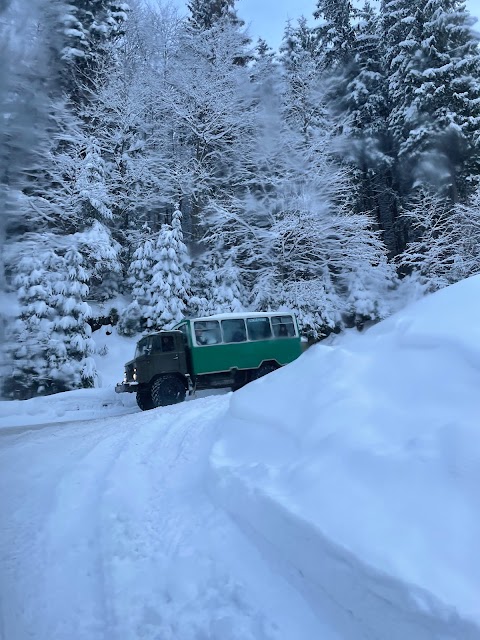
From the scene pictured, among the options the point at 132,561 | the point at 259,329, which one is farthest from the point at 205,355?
the point at 132,561

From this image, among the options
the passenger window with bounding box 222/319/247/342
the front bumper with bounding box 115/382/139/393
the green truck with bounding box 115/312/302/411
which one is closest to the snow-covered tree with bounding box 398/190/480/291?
the green truck with bounding box 115/312/302/411

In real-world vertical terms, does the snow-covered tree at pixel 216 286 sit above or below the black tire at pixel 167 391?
above

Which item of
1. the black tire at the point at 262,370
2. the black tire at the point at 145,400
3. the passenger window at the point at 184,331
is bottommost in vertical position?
the black tire at the point at 145,400

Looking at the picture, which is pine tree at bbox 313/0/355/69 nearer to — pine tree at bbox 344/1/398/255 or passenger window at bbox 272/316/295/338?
pine tree at bbox 344/1/398/255

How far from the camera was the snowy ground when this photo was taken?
2365mm

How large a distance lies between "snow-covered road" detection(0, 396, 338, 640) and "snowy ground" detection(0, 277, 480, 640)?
1 centimetres

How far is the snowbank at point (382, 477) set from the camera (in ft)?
7.32

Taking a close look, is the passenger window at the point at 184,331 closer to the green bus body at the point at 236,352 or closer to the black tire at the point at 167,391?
the green bus body at the point at 236,352

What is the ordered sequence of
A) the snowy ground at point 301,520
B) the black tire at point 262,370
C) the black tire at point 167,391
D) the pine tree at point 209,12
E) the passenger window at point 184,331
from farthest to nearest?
the pine tree at point 209,12 → the black tire at point 262,370 → the passenger window at point 184,331 → the black tire at point 167,391 → the snowy ground at point 301,520

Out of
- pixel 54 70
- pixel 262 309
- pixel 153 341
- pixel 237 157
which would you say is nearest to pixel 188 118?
pixel 237 157

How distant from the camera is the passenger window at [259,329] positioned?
45.0 ft

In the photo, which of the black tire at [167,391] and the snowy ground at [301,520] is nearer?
the snowy ground at [301,520]

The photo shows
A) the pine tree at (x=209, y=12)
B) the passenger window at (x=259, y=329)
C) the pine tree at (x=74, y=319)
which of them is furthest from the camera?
the pine tree at (x=209, y=12)

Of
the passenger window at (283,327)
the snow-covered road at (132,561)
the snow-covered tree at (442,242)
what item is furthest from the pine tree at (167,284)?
the snow-covered road at (132,561)
